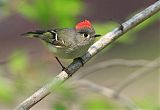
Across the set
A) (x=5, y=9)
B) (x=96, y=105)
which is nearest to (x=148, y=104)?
(x=96, y=105)

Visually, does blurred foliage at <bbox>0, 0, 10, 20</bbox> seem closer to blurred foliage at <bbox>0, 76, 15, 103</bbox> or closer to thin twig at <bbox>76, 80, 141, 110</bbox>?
blurred foliage at <bbox>0, 76, 15, 103</bbox>

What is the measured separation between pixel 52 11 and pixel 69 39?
0.73 feet

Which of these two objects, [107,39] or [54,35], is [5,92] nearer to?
[54,35]

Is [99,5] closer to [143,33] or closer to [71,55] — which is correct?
[143,33]

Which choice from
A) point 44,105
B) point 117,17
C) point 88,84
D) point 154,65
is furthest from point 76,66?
point 117,17

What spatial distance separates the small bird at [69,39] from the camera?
149 inches

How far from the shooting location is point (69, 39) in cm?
397

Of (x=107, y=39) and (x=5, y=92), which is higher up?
(x=5, y=92)

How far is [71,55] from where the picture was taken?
3.81m

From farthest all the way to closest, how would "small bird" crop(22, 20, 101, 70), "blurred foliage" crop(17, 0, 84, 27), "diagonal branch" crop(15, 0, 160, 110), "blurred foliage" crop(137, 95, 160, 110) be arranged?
"blurred foliage" crop(137, 95, 160, 110), "blurred foliage" crop(17, 0, 84, 27), "small bird" crop(22, 20, 101, 70), "diagonal branch" crop(15, 0, 160, 110)

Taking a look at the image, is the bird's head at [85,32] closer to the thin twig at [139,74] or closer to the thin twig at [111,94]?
the thin twig at [111,94]

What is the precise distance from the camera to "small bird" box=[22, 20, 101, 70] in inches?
149

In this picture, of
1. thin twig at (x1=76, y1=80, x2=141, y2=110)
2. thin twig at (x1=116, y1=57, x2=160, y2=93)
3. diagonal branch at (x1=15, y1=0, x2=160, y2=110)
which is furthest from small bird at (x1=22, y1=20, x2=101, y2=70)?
thin twig at (x1=116, y1=57, x2=160, y2=93)

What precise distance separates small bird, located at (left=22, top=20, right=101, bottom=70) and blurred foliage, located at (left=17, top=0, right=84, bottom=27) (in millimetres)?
69
